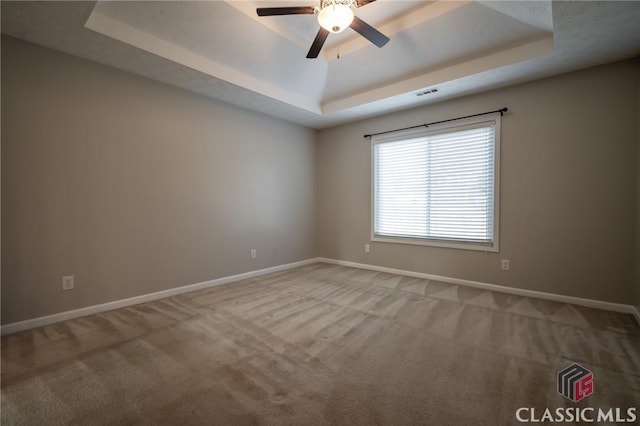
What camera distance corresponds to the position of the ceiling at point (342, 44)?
2.31 meters

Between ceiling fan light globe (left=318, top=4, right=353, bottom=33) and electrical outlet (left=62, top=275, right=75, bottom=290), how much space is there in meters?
3.29

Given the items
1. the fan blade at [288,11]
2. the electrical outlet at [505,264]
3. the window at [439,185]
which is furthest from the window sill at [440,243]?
the fan blade at [288,11]

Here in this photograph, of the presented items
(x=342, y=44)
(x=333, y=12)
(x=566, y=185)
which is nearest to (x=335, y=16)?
(x=333, y=12)

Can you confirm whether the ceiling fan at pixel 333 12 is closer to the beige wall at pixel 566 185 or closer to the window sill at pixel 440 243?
the beige wall at pixel 566 185

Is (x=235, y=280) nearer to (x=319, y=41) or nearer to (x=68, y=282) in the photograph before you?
(x=68, y=282)

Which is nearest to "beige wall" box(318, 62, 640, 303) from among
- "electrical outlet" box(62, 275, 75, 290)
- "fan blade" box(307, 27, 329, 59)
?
"fan blade" box(307, 27, 329, 59)

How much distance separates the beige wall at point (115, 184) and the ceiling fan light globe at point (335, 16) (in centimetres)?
220

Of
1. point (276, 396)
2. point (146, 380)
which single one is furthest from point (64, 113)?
point (276, 396)

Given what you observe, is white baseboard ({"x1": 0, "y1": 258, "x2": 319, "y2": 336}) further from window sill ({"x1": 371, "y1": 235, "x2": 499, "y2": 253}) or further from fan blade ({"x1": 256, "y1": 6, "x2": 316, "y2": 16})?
fan blade ({"x1": 256, "y1": 6, "x2": 316, "y2": 16})

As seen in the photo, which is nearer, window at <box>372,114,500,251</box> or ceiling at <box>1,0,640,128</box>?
ceiling at <box>1,0,640,128</box>

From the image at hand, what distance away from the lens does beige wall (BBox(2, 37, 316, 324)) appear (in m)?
2.46

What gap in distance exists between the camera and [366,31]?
Answer: 8.05 feet

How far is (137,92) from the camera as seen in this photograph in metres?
3.12

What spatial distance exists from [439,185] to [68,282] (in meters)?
4.48
